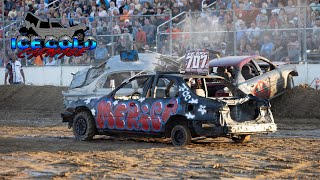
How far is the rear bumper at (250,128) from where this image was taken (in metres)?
14.7

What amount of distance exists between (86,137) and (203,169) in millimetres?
5498

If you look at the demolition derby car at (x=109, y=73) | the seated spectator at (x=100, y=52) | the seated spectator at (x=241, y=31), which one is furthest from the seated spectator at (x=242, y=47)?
the seated spectator at (x=100, y=52)

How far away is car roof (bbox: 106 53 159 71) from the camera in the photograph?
2155 cm

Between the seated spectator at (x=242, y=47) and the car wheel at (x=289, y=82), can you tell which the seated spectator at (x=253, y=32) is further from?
the car wheel at (x=289, y=82)

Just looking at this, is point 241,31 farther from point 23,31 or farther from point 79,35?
point 23,31

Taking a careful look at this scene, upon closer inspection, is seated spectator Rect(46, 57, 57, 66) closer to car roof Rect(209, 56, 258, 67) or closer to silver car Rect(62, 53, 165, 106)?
silver car Rect(62, 53, 165, 106)

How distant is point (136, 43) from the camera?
28547mm

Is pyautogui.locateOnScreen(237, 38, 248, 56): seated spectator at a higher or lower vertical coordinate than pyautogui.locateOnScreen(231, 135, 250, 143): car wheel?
higher

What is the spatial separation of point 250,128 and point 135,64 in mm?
7251

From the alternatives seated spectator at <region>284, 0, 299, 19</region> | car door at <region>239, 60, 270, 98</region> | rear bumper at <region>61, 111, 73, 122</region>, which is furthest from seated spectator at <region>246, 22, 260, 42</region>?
rear bumper at <region>61, 111, 73, 122</region>

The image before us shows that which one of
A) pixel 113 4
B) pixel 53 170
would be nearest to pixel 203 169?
pixel 53 170

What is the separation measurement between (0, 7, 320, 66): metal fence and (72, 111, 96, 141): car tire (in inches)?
385

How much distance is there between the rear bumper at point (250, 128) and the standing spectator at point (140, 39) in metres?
13.5

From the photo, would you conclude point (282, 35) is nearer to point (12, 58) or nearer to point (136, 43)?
point (136, 43)
